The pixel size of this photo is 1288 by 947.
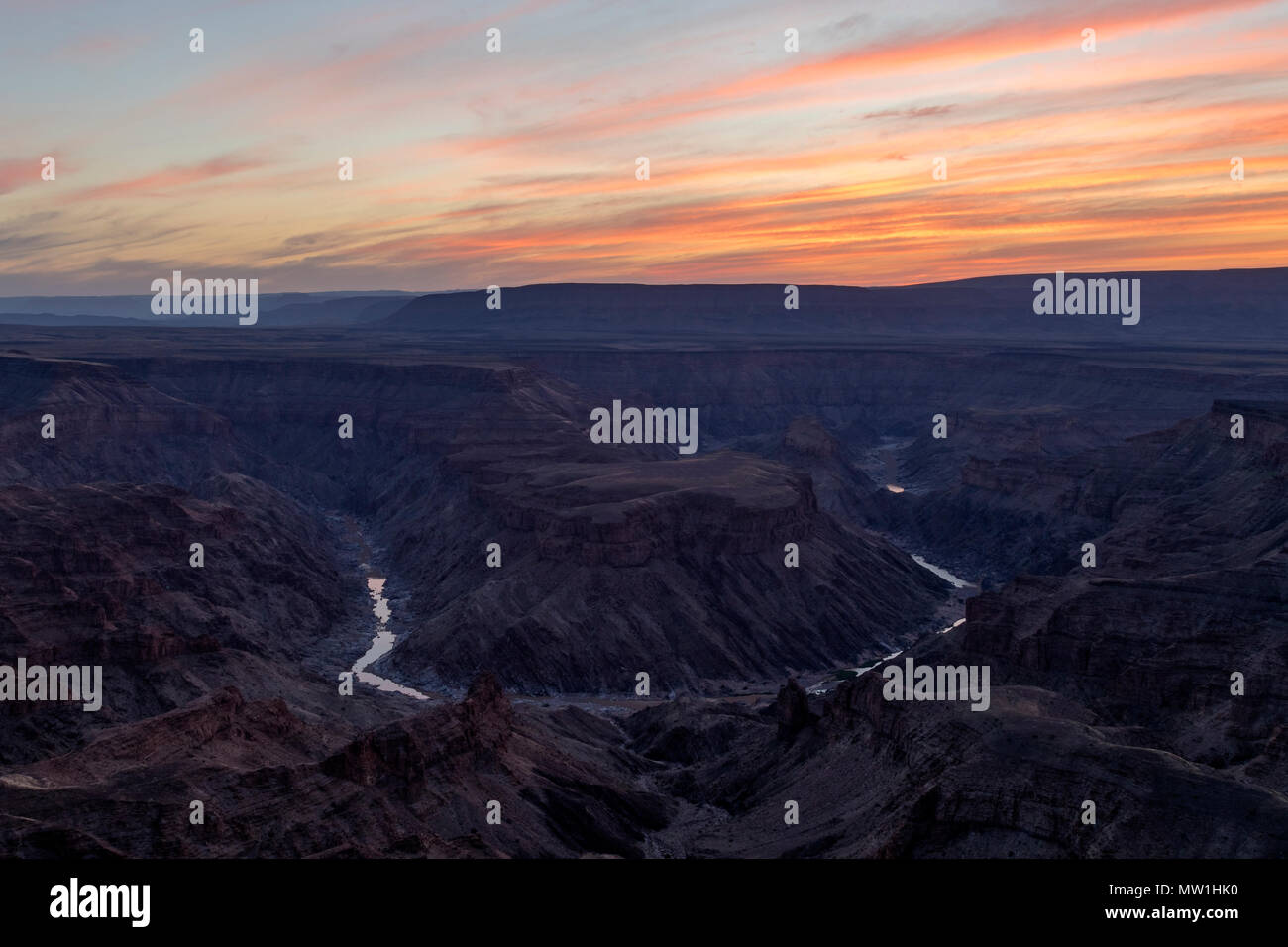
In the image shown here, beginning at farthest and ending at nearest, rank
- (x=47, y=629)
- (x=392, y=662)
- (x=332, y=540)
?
(x=332, y=540)
(x=392, y=662)
(x=47, y=629)

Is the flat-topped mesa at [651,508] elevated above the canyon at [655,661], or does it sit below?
above

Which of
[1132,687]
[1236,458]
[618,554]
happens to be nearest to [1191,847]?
[1132,687]

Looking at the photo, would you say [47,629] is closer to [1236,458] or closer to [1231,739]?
[1231,739]

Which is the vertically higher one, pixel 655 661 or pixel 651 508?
pixel 651 508

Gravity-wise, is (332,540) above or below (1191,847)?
above

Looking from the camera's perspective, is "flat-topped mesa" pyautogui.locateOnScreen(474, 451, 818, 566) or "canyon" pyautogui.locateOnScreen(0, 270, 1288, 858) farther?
"flat-topped mesa" pyautogui.locateOnScreen(474, 451, 818, 566)

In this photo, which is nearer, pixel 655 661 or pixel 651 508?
pixel 655 661

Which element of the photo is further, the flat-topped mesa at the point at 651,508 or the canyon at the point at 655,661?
the flat-topped mesa at the point at 651,508

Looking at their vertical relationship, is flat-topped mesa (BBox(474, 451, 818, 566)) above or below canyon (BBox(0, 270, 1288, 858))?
above
